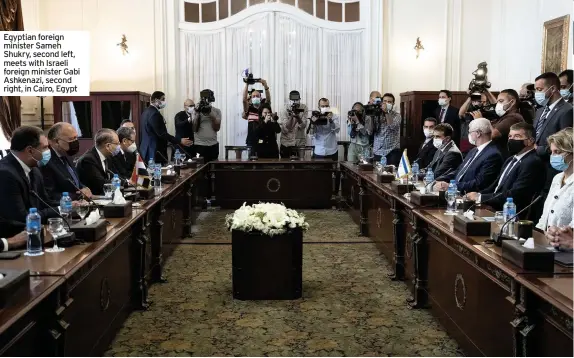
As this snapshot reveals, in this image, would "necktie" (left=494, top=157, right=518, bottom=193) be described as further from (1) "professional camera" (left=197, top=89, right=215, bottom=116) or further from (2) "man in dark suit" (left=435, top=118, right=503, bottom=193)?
(1) "professional camera" (left=197, top=89, right=215, bottom=116)

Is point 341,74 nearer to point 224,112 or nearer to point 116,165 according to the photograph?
point 224,112

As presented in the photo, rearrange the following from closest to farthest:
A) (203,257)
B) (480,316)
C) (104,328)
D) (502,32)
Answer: (480,316), (104,328), (203,257), (502,32)

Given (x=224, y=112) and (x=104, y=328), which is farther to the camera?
(x=224, y=112)

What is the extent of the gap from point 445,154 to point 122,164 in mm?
3225

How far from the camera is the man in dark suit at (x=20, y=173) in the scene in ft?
11.8

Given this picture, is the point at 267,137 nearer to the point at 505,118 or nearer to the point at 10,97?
the point at 10,97

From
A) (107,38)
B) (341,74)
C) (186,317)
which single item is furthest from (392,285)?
(107,38)

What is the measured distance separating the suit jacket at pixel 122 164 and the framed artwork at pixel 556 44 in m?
5.45

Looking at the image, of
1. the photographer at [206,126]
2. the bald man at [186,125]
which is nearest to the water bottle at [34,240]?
the bald man at [186,125]

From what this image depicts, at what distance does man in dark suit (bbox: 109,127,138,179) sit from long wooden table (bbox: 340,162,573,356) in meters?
2.47

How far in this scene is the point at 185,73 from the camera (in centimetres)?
1084

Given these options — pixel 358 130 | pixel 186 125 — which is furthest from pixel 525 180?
pixel 186 125

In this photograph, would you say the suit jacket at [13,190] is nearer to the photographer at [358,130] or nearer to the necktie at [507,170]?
the necktie at [507,170]

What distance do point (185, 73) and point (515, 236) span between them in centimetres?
→ 856
